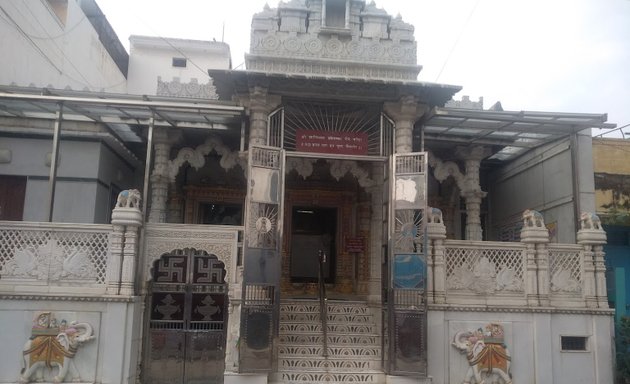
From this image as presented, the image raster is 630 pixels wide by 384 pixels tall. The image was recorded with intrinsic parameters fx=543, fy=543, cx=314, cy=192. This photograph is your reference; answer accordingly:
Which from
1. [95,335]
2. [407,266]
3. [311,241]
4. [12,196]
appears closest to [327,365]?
[407,266]

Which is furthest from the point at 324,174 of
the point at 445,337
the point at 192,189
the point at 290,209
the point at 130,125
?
the point at 445,337

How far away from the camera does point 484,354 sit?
30.7 ft

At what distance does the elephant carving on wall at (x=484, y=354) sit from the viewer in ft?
30.5

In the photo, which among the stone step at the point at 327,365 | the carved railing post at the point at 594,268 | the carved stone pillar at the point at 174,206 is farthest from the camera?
the carved stone pillar at the point at 174,206

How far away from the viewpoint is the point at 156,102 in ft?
32.4

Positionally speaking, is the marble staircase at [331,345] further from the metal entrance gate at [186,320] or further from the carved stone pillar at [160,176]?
the carved stone pillar at [160,176]

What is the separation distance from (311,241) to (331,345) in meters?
4.45

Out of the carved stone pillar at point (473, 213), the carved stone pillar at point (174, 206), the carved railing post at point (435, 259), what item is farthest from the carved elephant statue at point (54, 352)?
the carved stone pillar at point (473, 213)

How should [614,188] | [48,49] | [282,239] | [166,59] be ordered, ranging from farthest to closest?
1. [166,59]
2. [48,49]
3. [614,188]
4. [282,239]

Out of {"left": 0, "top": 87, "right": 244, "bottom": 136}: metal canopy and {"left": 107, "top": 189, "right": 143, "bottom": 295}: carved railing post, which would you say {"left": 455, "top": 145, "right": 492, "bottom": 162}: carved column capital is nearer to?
{"left": 0, "top": 87, "right": 244, "bottom": 136}: metal canopy

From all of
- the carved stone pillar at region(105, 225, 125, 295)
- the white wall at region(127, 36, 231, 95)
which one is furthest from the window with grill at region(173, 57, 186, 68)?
the carved stone pillar at region(105, 225, 125, 295)

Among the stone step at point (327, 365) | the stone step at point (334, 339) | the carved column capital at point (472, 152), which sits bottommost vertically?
the stone step at point (327, 365)

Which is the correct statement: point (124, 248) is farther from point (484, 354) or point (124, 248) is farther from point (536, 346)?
point (536, 346)

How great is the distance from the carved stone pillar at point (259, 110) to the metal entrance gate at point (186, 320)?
2.47 meters
